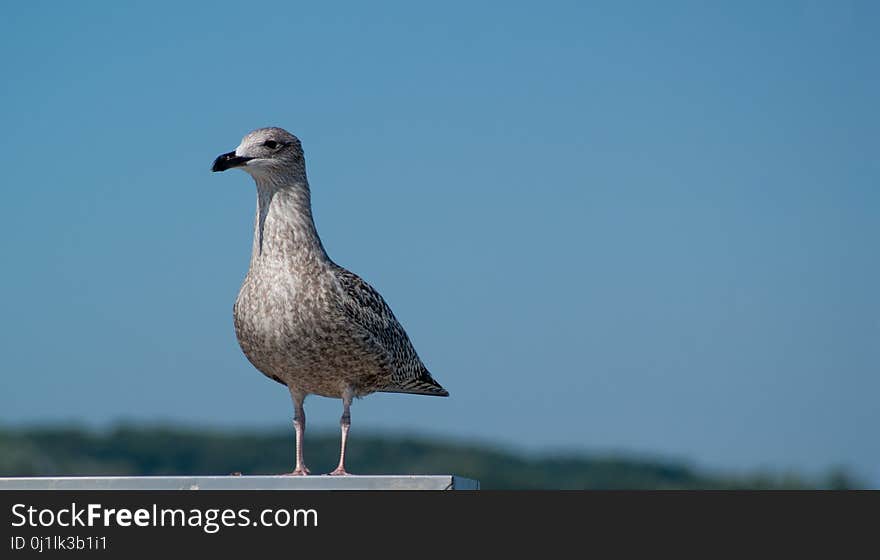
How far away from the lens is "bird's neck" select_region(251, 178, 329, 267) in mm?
14031

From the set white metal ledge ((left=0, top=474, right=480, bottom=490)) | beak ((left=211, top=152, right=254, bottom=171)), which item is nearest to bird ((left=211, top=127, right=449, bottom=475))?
beak ((left=211, top=152, right=254, bottom=171))

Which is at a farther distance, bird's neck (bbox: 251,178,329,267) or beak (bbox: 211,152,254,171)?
bird's neck (bbox: 251,178,329,267)

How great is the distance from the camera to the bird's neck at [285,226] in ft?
46.0

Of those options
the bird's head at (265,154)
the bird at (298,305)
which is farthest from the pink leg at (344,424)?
the bird's head at (265,154)

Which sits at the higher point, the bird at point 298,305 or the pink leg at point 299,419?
the bird at point 298,305

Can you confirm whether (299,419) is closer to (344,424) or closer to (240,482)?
(344,424)

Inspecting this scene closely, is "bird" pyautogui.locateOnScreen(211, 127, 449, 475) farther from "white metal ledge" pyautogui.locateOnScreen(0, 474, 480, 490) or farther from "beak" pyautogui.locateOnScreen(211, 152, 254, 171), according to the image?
"white metal ledge" pyautogui.locateOnScreen(0, 474, 480, 490)

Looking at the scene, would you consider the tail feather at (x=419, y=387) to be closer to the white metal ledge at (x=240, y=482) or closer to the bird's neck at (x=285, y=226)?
the bird's neck at (x=285, y=226)

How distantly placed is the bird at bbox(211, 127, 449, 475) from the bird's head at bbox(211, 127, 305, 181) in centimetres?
1

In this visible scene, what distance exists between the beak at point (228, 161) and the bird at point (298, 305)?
0.03ft

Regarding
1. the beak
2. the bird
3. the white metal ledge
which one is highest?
the beak
